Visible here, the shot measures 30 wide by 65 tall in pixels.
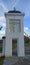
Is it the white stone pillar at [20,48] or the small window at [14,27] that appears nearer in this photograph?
the white stone pillar at [20,48]

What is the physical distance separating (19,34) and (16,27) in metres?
0.78

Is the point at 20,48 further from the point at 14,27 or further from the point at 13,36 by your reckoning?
the point at 14,27

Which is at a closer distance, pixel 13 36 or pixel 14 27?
pixel 13 36

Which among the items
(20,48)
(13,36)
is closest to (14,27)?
(13,36)

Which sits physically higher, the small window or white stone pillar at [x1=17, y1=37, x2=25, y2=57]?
the small window

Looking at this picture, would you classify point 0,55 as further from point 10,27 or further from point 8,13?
point 8,13

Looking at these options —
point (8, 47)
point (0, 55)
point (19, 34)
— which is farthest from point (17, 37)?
point (0, 55)

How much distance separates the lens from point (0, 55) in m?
13.8

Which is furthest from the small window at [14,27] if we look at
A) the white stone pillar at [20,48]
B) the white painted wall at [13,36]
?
the white stone pillar at [20,48]


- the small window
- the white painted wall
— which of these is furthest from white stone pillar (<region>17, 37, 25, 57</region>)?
the small window

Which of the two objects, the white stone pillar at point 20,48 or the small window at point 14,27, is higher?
the small window at point 14,27

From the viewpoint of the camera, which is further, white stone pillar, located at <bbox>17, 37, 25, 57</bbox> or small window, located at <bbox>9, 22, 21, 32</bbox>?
small window, located at <bbox>9, 22, 21, 32</bbox>

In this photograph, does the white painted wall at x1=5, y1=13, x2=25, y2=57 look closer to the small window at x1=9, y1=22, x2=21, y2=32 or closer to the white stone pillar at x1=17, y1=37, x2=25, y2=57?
the white stone pillar at x1=17, y1=37, x2=25, y2=57

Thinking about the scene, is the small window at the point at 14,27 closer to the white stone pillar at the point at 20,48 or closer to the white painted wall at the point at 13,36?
the white painted wall at the point at 13,36
